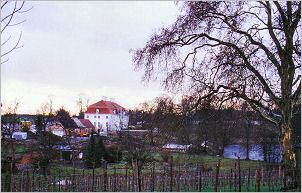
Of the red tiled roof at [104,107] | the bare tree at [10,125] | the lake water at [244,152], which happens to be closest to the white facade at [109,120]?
the red tiled roof at [104,107]

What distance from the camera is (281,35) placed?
581cm

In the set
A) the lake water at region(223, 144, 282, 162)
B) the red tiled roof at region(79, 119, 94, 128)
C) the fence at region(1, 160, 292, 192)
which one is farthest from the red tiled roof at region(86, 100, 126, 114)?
the lake water at region(223, 144, 282, 162)

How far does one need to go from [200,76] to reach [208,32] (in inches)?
27.0

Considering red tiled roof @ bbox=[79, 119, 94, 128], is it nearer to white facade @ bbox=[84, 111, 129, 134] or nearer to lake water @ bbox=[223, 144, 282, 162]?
white facade @ bbox=[84, 111, 129, 134]

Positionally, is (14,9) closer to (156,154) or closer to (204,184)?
(204,184)

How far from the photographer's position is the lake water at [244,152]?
1124 centimetres

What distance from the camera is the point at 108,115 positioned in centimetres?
807

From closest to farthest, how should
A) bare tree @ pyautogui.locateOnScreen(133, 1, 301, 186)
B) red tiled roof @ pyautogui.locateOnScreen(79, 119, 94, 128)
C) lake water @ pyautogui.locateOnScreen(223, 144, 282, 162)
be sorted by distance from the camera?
bare tree @ pyautogui.locateOnScreen(133, 1, 301, 186), red tiled roof @ pyautogui.locateOnScreen(79, 119, 94, 128), lake water @ pyautogui.locateOnScreen(223, 144, 282, 162)

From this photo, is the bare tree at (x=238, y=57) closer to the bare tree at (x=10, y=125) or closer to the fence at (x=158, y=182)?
the fence at (x=158, y=182)

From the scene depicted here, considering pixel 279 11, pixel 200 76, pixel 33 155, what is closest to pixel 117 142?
pixel 33 155

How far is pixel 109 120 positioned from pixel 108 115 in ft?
4.32

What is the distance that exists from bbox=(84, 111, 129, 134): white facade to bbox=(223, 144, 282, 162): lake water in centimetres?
331

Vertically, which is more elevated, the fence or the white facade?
the white facade

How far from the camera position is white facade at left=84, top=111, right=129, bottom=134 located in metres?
8.38
